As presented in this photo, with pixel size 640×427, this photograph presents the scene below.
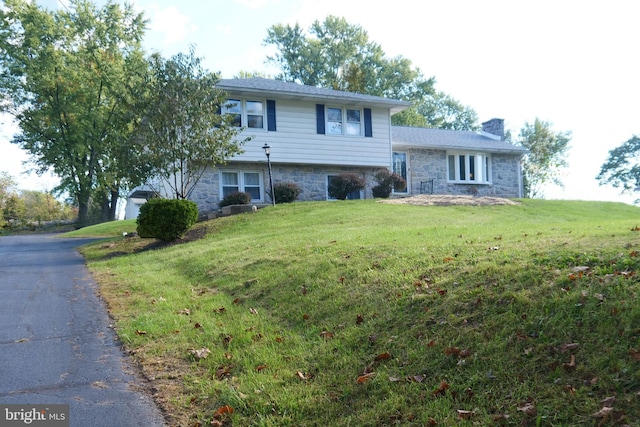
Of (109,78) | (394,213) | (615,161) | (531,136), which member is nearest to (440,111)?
(531,136)

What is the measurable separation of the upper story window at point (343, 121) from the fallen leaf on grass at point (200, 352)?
55.0ft

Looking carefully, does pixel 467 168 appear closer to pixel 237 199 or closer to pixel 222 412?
pixel 237 199

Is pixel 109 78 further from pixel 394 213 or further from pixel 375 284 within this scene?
pixel 375 284

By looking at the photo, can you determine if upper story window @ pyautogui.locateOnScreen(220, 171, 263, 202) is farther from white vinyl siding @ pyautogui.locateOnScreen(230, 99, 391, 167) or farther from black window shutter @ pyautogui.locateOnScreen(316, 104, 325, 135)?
black window shutter @ pyautogui.locateOnScreen(316, 104, 325, 135)

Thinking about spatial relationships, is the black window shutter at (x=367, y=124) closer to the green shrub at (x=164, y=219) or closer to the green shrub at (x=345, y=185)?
the green shrub at (x=345, y=185)

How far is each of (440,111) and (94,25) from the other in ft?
107

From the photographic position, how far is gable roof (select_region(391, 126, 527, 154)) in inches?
920

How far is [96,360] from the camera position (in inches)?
191

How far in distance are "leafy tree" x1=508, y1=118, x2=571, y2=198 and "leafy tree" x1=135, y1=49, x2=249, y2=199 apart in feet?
111

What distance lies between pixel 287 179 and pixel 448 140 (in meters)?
9.44

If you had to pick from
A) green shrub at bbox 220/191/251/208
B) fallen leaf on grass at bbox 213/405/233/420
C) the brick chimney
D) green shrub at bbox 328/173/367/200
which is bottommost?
fallen leaf on grass at bbox 213/405/233/420

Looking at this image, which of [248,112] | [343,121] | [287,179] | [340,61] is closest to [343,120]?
[343,121]

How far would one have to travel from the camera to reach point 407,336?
14.1 feet

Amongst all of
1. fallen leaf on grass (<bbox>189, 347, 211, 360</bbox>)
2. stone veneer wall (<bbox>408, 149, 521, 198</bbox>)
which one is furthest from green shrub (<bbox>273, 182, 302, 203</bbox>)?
fallen leaf on grass (<bbox>189, 347, 211, 360</bbox>)
